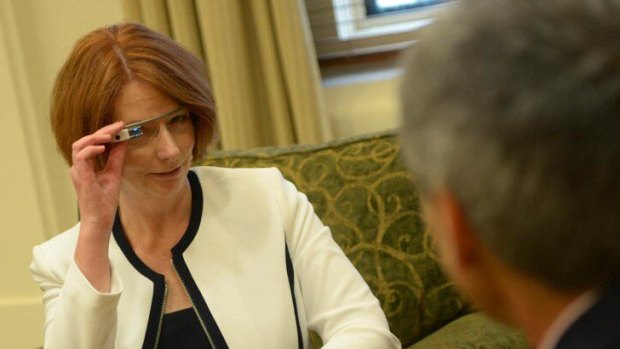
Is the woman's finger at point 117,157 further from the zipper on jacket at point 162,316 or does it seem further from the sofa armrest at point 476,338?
the sofa armrest at point 476,338

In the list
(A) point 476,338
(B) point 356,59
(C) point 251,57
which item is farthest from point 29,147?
(A) point 476,338

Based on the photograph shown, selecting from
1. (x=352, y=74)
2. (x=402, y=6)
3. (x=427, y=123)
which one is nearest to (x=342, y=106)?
(x=352, y=74)

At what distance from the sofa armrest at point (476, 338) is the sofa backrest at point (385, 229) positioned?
0.14m

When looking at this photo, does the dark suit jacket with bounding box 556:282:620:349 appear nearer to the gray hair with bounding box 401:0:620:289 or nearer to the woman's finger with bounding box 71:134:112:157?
the gray hair with bounding box 401:0:620:289

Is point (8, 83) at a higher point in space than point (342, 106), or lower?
higher

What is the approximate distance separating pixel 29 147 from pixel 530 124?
2.83 m

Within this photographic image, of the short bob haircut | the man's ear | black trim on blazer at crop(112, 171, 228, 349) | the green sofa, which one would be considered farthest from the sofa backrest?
the man's ear

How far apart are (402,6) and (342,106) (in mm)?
407

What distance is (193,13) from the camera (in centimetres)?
283

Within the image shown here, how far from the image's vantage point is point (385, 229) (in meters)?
2.21

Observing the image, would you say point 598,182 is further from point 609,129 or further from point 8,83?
point 8,83

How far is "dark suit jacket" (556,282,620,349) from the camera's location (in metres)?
0.79

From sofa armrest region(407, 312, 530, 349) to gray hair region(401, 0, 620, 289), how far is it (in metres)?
1.13

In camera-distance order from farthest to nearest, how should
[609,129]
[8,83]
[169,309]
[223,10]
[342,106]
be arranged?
[8,83] < [342,106] < [223,10] < [169,309] < [609,129]
